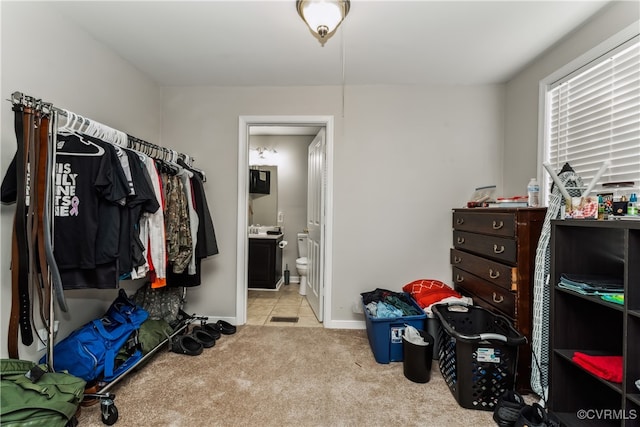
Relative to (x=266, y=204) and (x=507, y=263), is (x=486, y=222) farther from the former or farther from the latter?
(x=266, y=204)

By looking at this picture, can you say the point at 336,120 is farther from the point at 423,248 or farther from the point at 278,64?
the point at 423,248

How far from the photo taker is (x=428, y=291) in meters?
2.54

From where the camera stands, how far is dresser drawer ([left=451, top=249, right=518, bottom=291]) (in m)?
1.91

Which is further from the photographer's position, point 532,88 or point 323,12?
point 532,88

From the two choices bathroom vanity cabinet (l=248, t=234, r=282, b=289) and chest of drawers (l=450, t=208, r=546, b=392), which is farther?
bathroom vanity cabinet (l=248, t=234, r=282, b=289)

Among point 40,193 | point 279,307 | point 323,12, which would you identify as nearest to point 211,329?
point 279,307

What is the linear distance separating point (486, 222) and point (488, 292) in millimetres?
507

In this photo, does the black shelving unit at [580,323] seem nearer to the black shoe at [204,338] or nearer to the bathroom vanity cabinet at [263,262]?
the black shoe at [204,338]

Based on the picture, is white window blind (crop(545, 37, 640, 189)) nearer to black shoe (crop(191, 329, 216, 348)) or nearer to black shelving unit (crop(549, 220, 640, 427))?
black shelving unit (crop(549, 220, 640, 427))

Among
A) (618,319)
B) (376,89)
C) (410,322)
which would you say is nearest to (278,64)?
(376,89)

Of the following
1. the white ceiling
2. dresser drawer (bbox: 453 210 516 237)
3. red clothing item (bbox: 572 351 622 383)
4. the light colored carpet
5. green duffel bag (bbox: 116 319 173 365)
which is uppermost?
the white ceiling

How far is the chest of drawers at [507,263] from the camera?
1.86m

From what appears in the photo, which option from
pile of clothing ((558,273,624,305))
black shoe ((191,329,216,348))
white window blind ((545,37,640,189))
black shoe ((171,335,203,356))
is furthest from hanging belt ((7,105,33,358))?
white window blind ((545,37,640,189))

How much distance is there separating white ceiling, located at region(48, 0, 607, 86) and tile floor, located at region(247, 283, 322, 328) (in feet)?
7.78
